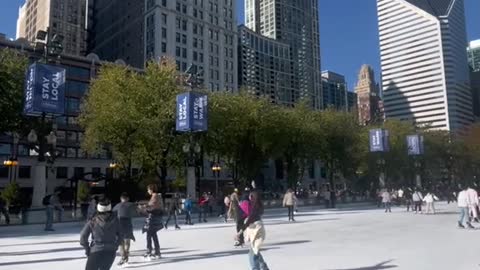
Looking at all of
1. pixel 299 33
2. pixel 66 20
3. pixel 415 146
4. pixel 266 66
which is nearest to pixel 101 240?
pixel 415 146

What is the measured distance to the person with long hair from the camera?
31.7 ft

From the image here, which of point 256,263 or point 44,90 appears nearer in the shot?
point 256,263

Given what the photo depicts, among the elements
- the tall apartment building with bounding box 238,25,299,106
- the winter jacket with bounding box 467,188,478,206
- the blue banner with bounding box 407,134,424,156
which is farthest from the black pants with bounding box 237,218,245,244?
the tall apartment building with bounding box 238,25,299,106

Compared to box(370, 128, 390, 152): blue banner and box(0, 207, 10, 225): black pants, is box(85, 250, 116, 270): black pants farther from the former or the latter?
box(370, 128, 390, 152): blue banner

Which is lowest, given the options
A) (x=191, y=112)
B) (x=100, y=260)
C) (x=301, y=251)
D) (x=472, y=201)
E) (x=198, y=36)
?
(x=301, y=251)

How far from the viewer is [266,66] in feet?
490

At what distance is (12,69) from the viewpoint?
34.0 meters

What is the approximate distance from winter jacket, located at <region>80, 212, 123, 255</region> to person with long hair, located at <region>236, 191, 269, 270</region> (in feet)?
10.8

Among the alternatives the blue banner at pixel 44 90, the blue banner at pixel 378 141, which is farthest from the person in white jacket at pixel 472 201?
the blue banner at pixel 378 141

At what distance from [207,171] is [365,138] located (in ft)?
135

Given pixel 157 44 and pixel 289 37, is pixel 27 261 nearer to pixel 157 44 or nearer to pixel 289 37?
pixel 157 44

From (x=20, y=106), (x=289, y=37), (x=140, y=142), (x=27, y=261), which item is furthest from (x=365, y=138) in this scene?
(x=289, y=37)

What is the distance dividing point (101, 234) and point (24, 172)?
7381cm

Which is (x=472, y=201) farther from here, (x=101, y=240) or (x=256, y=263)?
(x=101, y=240)
